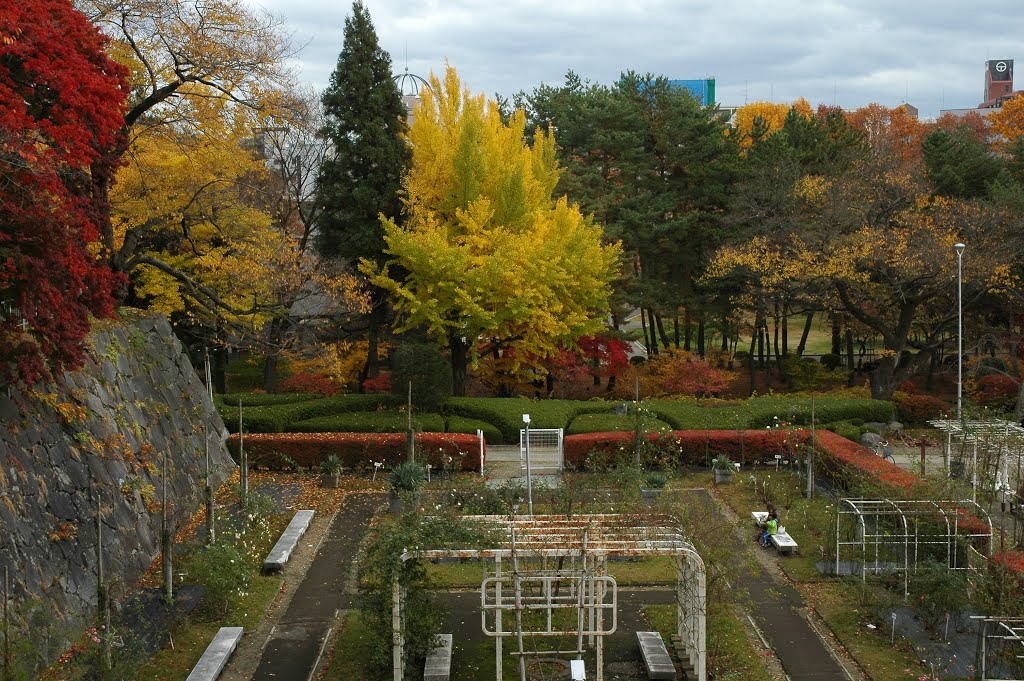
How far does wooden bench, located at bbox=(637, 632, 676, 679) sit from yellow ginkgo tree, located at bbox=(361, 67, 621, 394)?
15.3m

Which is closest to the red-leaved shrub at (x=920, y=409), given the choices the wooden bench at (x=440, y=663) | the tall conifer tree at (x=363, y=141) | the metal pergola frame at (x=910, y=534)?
the metal pergola frame at (x=910, y=534)

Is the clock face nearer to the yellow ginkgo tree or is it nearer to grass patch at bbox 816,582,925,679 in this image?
the yellow ginkgo tree

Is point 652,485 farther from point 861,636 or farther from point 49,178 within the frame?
point 49,178

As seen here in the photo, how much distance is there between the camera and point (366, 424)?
89.4ft

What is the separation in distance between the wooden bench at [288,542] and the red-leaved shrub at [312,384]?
1254 cm

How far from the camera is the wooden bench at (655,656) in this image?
13672mm

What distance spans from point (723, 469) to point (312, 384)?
1488cm

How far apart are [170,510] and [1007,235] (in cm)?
2645

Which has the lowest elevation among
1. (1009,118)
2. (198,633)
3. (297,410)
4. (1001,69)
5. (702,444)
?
(198,633)

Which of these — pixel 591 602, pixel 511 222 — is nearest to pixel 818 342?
pixel 511 222

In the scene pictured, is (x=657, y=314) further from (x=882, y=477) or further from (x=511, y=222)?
(x=882, y=477)

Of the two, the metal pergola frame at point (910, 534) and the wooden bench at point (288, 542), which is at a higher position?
the metal pergola frame at point (910, 534)

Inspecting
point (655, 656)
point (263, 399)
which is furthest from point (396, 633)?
point (263, 399)

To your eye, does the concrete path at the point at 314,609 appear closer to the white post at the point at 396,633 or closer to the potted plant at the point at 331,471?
the white post at the point at 396,633
